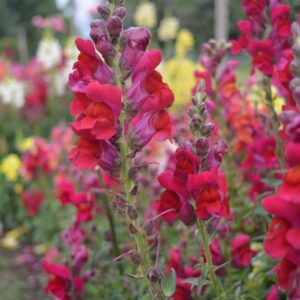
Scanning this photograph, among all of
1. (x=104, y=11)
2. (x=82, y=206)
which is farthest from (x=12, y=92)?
(x=104, y=11)

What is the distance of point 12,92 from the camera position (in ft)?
27.0

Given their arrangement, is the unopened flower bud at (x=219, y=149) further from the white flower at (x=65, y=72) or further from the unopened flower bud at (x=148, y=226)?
the white flower at (x=65, y=72)

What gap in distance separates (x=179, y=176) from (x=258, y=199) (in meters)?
0.83

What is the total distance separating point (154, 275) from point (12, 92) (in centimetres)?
716

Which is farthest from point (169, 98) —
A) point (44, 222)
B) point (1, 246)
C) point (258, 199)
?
point (1, 246)

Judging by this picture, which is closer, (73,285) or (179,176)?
(179,176)

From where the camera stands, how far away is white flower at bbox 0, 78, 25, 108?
8188mm

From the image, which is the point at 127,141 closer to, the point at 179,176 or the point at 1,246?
the point at 179,176

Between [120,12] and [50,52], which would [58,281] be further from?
[50,52]

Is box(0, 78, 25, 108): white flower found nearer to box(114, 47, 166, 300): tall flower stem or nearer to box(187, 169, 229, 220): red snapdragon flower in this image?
box(114, 47, 166, 300): tall flower stem

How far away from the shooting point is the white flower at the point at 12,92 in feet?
26.9

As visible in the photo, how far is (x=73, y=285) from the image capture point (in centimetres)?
204

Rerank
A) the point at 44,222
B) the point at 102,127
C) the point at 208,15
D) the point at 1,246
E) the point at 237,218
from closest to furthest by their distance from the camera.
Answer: the point at 102,127, the point at 237,218, the point at 44,222, the point at 1,246, the point at 208,15

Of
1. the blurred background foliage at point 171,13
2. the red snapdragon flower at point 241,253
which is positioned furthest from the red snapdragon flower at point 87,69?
the blurred background foliage at point 171,13
